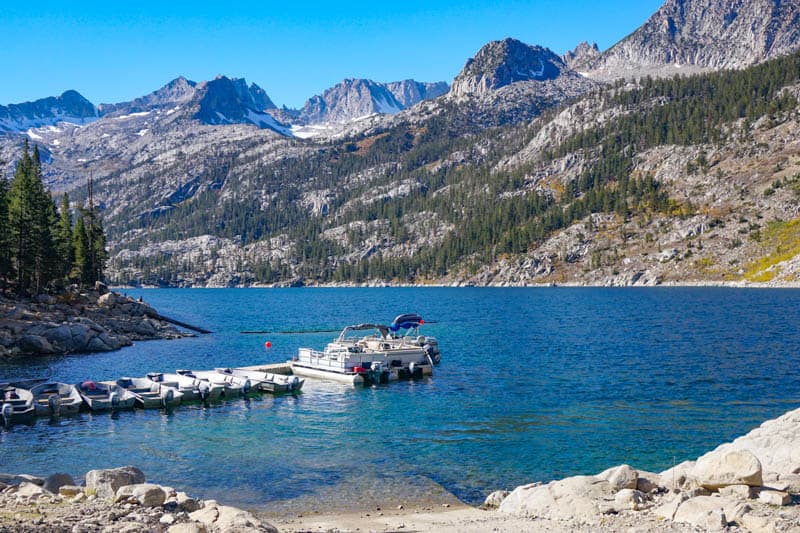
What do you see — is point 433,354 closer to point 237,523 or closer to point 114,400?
point 114,400

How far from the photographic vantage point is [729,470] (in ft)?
66.0

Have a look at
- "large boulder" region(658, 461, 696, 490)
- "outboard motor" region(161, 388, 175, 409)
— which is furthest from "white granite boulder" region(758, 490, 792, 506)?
"outboard motor" region(161, 388, 175, 409)

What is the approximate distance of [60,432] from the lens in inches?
1543

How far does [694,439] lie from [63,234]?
343 ft

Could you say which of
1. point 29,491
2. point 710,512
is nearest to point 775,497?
point 710,512

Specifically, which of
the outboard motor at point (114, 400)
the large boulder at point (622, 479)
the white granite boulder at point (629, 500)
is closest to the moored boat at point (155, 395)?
the outboard motor at point (114, 400)

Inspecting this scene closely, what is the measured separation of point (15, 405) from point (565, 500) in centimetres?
3835

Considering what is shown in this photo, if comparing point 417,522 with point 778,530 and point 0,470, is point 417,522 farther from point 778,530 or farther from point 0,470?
point 0,470

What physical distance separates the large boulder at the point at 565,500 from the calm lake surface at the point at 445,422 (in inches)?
→ 152

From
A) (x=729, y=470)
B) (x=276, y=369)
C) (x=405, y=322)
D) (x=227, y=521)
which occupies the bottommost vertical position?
(x=276, y=369)

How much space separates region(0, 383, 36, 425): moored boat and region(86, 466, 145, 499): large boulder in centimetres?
2327

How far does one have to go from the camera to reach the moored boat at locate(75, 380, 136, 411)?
45000 mm

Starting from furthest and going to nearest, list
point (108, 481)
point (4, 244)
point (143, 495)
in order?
point (4, 244) → point (108, 481) → point (143, 495)

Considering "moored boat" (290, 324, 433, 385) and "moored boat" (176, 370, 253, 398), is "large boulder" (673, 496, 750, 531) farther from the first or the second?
"moored boat" (290, 324, 433, 385)
